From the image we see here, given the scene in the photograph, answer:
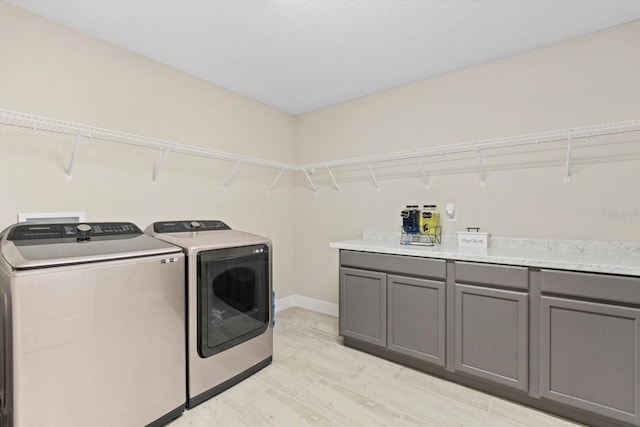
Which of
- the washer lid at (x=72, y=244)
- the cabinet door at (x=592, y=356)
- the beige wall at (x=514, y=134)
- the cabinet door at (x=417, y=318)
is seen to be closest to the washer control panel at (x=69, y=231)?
the washer lid at (x=72, y=244)

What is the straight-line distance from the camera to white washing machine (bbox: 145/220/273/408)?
1745 millimetres

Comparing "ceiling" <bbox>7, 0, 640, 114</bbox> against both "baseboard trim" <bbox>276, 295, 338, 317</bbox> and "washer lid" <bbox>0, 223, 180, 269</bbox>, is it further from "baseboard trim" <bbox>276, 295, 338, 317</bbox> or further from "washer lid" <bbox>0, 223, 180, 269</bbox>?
"baseboard trim" <bbox>276, 295, 338, 317</bbox>

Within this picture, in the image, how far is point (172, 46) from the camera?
2141mm

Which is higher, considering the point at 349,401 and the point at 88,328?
the point at 88,328

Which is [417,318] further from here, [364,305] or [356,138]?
[356,138]

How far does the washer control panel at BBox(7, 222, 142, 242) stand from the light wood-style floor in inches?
45.6

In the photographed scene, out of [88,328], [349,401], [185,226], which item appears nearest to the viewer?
[88,328]

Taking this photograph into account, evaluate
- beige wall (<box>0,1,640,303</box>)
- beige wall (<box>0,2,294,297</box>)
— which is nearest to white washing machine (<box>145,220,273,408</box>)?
beige wall (<box>0,2,294,297</box>)

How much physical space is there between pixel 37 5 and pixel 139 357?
211 cm

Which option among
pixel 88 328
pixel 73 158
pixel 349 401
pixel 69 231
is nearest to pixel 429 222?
pixel 349 401

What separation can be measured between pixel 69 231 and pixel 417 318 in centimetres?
228

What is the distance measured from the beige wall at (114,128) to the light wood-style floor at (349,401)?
1.44 m

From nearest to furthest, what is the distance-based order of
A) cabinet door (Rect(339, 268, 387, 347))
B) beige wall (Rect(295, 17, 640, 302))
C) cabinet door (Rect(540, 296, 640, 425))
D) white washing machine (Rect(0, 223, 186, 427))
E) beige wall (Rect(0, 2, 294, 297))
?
1. white washing machine (Rect(0, 223, 186, 427))
2. cabinet door (Rect(540, 296, 640, 425))
3. beige wall (Rect(0, 2, 294, 297))
4. beige wall (Rect(295, 17, 640, 302))
5. cabinet door (Rect(339, 268, 387, 347))

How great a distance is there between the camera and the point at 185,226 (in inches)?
88.7
